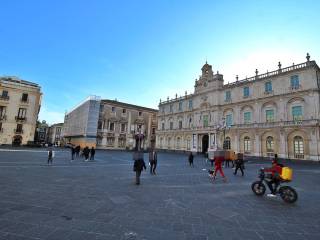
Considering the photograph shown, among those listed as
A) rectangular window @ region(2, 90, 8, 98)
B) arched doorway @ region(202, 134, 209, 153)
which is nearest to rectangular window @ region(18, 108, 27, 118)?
rectangular window @ region(2, 90, 8, 98)

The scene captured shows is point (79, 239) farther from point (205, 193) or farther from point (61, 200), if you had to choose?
point (205, 193)

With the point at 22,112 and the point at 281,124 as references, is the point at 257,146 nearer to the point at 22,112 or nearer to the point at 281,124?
the point at 281,124

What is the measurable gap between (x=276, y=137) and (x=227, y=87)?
43.7 ft

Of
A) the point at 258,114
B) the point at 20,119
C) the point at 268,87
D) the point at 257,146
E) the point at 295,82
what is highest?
the point at 268,87

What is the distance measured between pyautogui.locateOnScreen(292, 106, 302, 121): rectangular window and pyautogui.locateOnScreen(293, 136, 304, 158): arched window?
277 centimetres

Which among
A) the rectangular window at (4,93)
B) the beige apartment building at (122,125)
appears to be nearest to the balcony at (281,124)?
the beige apartment building at (122,125)

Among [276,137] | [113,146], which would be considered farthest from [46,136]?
[276,137]

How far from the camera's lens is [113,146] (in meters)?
50.6

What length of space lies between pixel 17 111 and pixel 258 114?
1735 inches

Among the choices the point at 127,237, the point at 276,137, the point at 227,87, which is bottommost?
the point at 127,237

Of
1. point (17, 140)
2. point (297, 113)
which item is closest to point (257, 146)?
point (297, 113)

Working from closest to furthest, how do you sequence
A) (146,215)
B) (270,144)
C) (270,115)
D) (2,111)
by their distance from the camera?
(146,215) < (270,144) < (270,115) < (2,111)

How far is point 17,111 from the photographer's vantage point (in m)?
38.0

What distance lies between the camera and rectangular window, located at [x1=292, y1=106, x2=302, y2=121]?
2869cm
